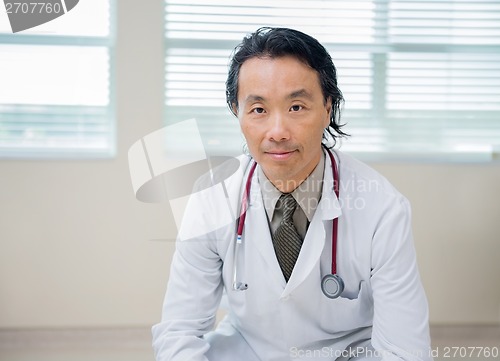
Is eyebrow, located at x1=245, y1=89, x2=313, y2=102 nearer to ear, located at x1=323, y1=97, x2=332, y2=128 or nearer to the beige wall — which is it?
ear, located at x1=323, y1=97, x2=332, y2=128

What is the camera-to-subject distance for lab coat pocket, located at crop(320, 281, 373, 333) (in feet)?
4.86

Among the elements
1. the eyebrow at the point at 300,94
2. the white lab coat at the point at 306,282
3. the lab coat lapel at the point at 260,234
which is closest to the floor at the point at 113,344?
the white lab coat at the point at 306,282

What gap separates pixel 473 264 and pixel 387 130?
75cm

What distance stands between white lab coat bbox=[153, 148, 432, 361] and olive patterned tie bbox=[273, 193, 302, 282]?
25mm

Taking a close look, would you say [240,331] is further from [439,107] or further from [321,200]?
[439,107]

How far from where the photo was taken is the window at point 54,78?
2635 millimetres

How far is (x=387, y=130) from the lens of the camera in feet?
9.04

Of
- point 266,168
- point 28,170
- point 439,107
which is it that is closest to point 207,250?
point 266,168

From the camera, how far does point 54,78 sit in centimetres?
265

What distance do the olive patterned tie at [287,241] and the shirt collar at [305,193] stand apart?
0.03 meters

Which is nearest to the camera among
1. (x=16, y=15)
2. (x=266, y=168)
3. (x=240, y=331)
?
(x=266, y=168)

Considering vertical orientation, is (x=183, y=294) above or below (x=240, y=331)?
above

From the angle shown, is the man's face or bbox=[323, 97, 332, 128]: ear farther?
bbox=[323, 97, 332, 128]: ear

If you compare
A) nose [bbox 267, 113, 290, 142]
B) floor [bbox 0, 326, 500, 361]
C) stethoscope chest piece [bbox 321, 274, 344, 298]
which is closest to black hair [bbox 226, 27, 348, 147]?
nose [bbox 267, 113, 290, 142]
